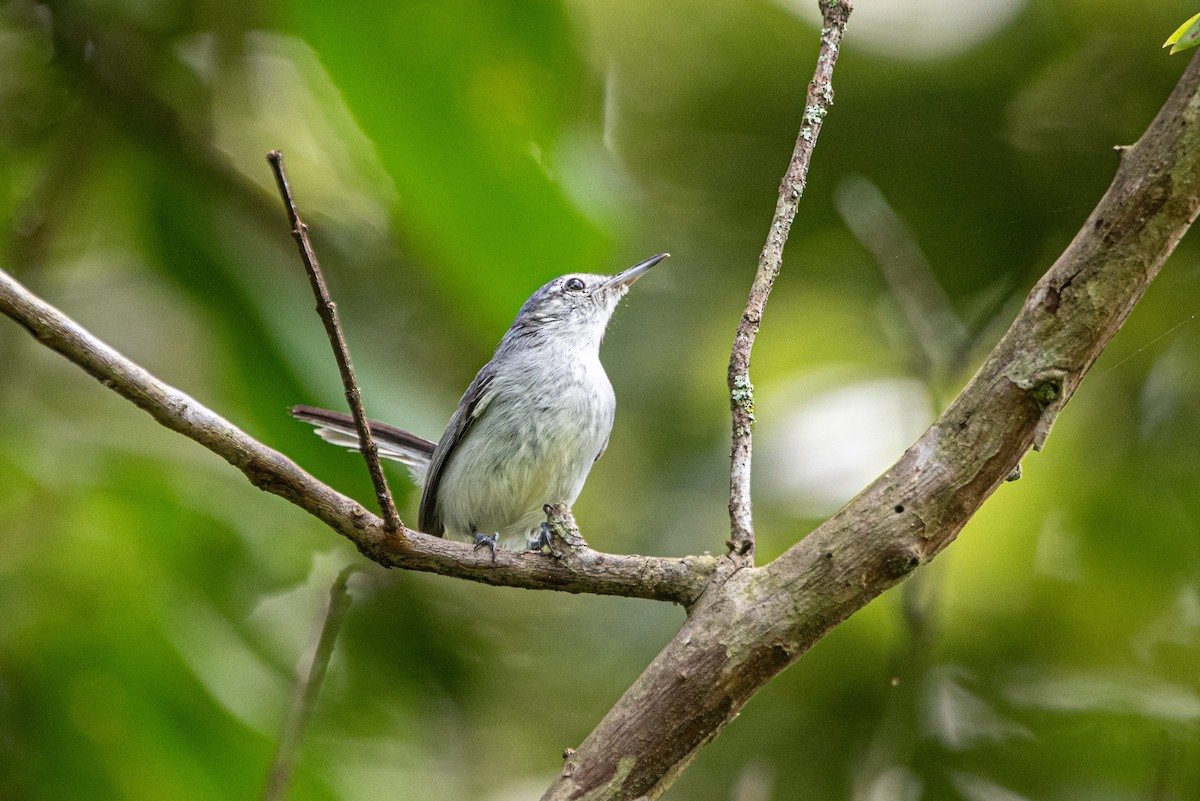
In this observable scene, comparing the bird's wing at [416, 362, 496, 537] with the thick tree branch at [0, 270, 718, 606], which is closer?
the thick tree branch at [0, 270, 718, 606]

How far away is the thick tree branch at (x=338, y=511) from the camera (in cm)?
180

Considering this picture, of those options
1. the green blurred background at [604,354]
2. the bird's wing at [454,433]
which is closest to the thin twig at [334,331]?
the green blurred background at [604,354]

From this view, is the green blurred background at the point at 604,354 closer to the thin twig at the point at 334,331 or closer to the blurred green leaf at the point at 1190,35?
the thin twig at the point at 334,331

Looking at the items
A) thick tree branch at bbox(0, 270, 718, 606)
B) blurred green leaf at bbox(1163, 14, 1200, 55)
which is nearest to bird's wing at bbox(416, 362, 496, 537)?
thick tree branch at bbox(0, 270, 718, 606)

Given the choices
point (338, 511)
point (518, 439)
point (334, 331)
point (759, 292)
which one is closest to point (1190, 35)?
point (759, 292)

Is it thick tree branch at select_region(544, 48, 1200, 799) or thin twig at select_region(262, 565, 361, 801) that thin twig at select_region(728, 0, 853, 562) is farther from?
thin twig at select_region(262, 565, 361, 801)

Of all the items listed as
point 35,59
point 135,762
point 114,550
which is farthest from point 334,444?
point 35,59

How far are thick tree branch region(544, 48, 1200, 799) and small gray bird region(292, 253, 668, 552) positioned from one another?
174 centimetres

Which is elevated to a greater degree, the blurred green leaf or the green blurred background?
the green blurred background

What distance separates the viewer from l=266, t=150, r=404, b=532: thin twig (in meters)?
1.72

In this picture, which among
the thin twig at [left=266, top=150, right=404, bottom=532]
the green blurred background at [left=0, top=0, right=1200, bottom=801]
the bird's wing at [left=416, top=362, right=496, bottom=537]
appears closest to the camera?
the thin twig at [left=266, top=150, right=404, bottom=532]

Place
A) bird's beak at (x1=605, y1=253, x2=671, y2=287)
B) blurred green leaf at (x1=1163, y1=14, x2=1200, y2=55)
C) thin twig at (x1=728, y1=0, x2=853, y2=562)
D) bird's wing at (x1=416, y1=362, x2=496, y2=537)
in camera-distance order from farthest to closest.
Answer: bird's beak at (x1=605, y1=253, x2=671, y2=287) → bird's wing at (x1=416, y1=362, x2=496, y2=537) → thin twig at (x1=728, y1=0, x2=853, y2=562) → blurred green leaf at (x1=1163, y1=14, x2=1200, y2=55)

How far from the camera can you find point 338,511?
80.1 inches

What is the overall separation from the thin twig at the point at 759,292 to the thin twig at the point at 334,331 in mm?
615
